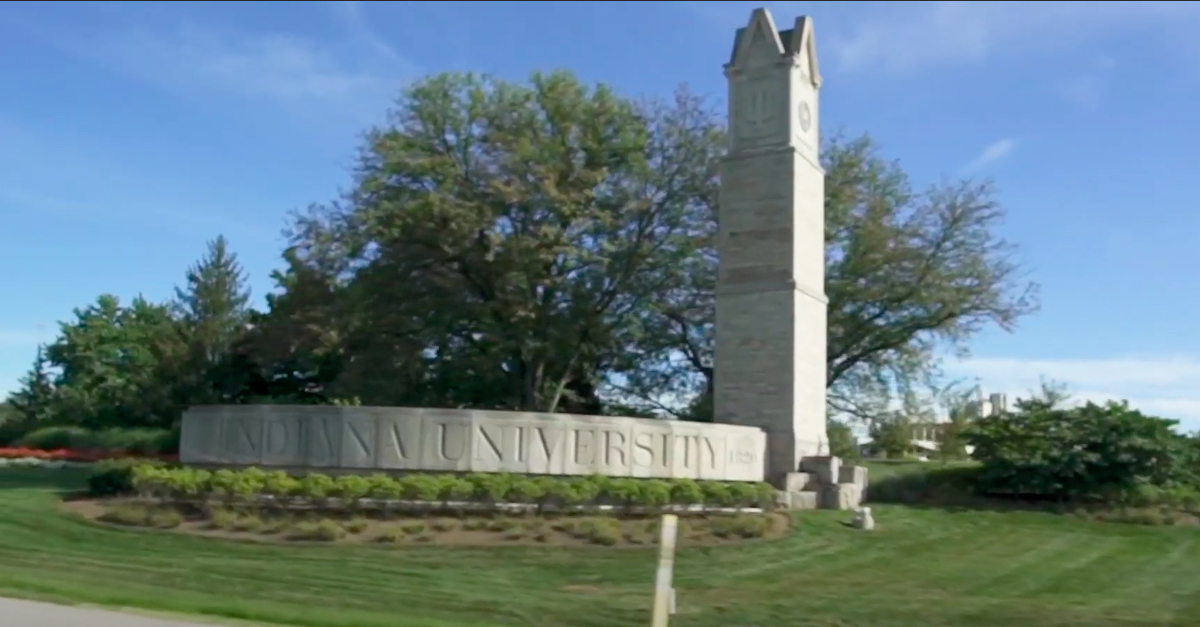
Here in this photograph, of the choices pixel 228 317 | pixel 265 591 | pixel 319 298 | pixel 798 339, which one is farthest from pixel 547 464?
pixel 228 317

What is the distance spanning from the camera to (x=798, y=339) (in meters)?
25.7

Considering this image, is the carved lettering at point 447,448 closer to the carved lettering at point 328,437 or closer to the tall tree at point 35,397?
the carved lettering at point 328,437

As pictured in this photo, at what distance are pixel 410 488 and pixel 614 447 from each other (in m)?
4.52

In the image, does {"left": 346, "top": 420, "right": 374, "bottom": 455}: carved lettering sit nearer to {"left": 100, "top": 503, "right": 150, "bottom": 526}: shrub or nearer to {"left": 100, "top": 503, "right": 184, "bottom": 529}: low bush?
{"left": 100, "top": 503, "right": 184, "bottom": 529}: low bush

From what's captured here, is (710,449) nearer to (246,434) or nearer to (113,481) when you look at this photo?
(246,434)

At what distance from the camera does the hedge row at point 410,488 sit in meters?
19.6

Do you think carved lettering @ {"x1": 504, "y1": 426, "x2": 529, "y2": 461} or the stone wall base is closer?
carved lettering @ {"x1": 504, "y1": 426, "x2": 529, "y2": 461}

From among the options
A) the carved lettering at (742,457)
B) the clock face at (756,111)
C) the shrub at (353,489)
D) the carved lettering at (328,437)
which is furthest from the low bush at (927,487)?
the shrub at (353,489)

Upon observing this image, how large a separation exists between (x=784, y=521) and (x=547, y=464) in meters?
4.34

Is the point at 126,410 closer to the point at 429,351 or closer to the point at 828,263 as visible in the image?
the point at 429,351

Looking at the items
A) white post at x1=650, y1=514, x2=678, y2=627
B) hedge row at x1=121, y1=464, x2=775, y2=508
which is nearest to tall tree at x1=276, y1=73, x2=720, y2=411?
hedge row at x1=121, y1=464, x2=775, y2=508

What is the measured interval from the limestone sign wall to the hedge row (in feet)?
2.12

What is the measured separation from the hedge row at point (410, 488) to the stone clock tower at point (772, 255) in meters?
4.83

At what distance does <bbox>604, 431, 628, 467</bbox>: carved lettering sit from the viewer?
22.7 meters
